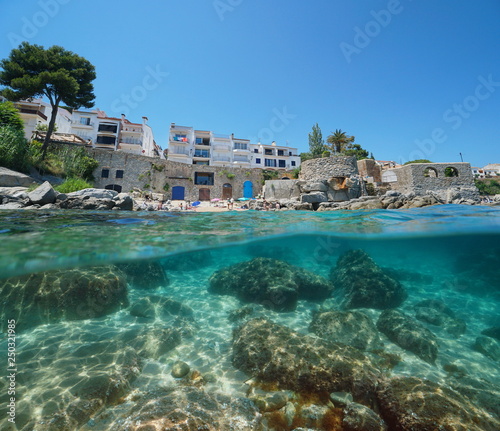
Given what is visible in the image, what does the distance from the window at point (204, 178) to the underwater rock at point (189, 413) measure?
35437mm

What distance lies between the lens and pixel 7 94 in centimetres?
2158

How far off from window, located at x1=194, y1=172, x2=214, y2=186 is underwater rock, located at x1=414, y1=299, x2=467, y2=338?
33.4m

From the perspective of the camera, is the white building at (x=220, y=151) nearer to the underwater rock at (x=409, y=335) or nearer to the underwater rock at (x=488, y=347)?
the underwater rock at (x=409, y=335)

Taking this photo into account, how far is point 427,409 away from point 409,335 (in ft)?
9.42

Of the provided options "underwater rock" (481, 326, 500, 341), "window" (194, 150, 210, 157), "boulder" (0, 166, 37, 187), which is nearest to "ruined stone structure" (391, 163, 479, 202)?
"underwater rock" (481, 326, 500, 341)

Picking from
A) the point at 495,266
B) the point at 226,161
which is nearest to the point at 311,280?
the point at 495,266

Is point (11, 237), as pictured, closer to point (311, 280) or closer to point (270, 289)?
point (270, 289)

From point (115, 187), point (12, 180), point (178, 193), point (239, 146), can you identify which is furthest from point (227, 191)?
point (12, 180)

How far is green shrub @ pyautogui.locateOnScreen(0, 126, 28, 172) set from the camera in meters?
17.5

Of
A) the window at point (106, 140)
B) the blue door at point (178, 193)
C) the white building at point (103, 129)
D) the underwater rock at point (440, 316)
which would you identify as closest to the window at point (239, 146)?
the white building at point (103, 129)

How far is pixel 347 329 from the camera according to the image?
235 inches

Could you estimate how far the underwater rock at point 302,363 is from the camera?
393 cm

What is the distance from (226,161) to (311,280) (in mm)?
46179

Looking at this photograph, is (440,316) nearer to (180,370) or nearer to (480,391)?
(480,391)
